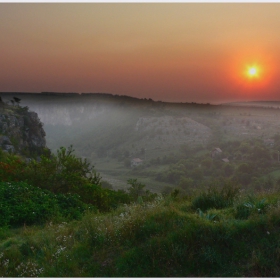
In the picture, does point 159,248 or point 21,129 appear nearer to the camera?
point 159,248

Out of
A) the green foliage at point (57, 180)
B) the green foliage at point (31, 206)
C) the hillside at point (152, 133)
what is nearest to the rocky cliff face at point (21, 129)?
the hillside at point (152, 133)

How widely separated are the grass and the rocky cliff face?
6376 centimetres

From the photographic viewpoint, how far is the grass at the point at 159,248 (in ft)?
19.0

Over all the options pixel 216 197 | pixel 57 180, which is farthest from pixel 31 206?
pixel 57 180

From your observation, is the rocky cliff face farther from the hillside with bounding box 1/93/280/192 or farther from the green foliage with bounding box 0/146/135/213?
the green foliage with bounding box 0/146/135/213

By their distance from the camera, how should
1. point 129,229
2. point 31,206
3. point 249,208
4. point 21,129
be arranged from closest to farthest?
point 129,229 < point 249,208 < point 31,206 < point 21,129

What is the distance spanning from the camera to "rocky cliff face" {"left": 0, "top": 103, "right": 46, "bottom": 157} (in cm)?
7375

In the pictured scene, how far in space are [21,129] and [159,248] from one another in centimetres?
8413

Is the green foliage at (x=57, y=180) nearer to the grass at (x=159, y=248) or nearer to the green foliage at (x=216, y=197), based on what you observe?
the green foliage at (x=216, y=197)

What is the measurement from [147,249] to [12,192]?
7.03m

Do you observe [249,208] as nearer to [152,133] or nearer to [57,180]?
[57,180]

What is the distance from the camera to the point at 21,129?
8425 centimetres

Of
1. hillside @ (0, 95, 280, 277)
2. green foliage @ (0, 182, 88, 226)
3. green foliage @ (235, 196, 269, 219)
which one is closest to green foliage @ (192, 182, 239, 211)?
hillside @ (0, 95, 280, 277)

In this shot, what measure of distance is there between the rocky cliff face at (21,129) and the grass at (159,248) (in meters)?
63.8
